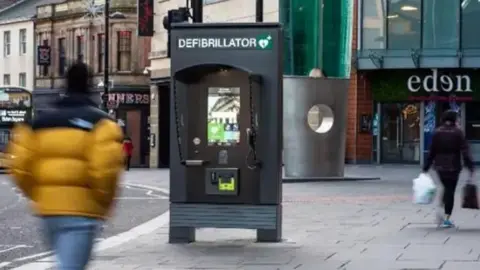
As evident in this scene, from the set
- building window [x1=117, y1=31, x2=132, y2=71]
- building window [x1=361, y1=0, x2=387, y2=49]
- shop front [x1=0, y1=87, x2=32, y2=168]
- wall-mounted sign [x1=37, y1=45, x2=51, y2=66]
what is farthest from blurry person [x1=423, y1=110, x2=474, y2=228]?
wall-mounted sign [x1=37, y1=45, x2=51, y2=66]

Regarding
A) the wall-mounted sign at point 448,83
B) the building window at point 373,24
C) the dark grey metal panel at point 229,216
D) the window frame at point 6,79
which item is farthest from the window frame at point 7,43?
the dark grey metal panel at point 229,216

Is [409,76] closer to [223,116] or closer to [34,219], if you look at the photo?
[34,219]

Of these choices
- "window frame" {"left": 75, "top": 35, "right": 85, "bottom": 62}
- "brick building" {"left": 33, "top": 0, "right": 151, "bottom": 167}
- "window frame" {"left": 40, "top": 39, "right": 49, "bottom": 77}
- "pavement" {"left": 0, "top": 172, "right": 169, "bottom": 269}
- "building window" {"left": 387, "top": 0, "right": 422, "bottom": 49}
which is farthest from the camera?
"window frame" {"left": 40, "top": 39, "right": 49, "bottom": 77}

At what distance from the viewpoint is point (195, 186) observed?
1378 cm

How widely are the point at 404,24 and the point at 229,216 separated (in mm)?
29487

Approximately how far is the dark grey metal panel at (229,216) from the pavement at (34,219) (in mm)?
1684

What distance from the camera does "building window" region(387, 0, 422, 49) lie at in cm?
4134

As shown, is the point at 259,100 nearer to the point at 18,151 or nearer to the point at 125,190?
the point at 18,151

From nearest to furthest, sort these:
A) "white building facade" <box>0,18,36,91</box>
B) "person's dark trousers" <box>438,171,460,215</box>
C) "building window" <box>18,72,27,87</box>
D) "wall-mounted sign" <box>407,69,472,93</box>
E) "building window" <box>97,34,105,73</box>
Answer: "person's dark trousers" <box>438,171,460,215</box>
"wall-mounted sign" <box>407,69,472,93</box>
"building window" <box>97,34,105,73</box>
"white building facade" <box>0,18,36,91</box>
"building window" <box>18,72,27,87</box>

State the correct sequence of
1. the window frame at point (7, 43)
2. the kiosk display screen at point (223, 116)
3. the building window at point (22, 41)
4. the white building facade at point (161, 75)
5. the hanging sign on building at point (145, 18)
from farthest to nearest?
the window frame at point (7, 43) < the building window at point (22, 41) < the hanging sign on building at point (145, 18) < the white building facade at point (161, 75) < the kiosk display screen at point (223, 116)

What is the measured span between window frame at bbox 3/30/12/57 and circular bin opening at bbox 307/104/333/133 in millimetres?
43498

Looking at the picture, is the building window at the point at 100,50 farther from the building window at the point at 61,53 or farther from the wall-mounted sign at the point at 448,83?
the wall-mounted sign at the point at 448,83

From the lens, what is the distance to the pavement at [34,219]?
1358 centimetres

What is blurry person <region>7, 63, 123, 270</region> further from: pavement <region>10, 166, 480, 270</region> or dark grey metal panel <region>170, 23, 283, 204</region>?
dark grey metal panel <region>170, 23, 283, 204</region>
